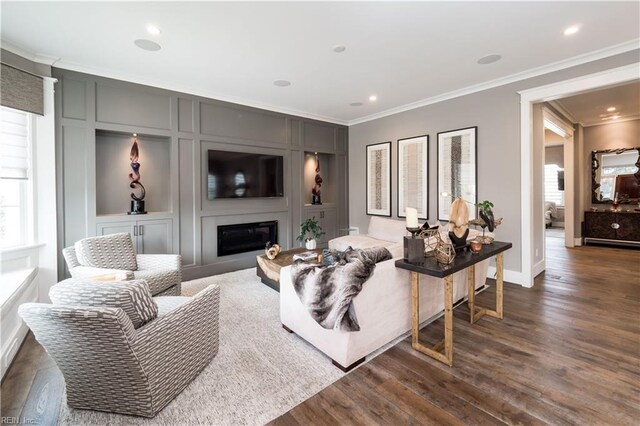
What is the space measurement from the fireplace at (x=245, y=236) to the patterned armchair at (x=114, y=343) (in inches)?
114

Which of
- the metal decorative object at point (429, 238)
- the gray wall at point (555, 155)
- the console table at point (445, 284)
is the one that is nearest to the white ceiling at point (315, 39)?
the metal decorative object at point (429, 238)

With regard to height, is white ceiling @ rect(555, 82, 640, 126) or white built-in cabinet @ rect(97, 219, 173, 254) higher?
white ceiling @ rect(555, 82, 640, 126)

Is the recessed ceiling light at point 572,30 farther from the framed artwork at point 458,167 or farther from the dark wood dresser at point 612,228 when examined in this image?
the dark wood dresser at point 612,228

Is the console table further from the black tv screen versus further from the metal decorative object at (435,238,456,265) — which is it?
the black tv screen

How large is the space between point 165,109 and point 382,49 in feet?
10.1

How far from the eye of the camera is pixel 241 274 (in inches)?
182

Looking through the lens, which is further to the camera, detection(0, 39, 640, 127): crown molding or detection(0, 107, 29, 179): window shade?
detection(0, 39, 640, 127): crown molding

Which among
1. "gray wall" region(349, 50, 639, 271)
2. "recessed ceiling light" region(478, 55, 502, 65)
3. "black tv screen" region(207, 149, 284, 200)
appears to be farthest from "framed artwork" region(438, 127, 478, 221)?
"black tv screen" region(207, 149, 284, 200)

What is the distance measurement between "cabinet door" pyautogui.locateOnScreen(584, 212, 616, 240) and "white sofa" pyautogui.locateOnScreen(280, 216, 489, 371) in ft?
19.9

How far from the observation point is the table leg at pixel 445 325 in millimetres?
2180

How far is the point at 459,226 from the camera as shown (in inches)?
104

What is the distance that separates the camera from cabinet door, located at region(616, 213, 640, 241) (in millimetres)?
6023

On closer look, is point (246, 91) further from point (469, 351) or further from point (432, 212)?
point (469, 351)

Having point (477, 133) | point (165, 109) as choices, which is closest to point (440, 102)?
point (477, 133)
